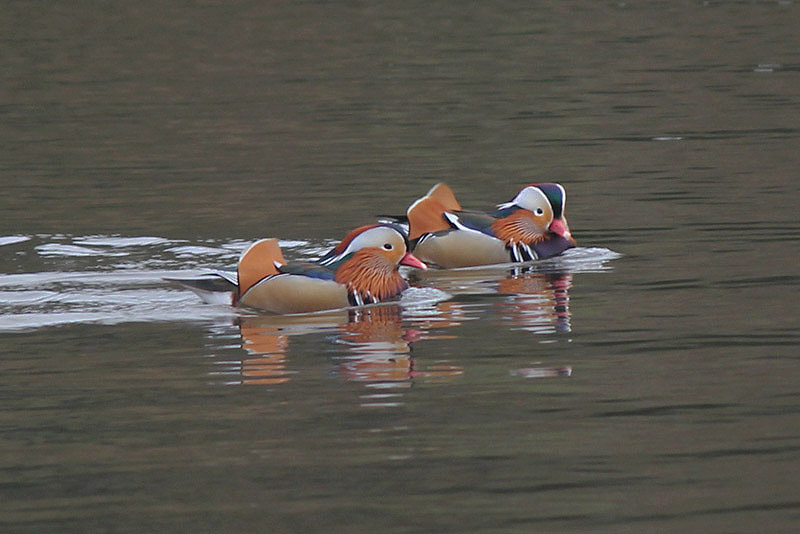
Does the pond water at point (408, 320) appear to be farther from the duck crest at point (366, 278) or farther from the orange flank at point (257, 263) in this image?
the orange flank at point (257, 263)

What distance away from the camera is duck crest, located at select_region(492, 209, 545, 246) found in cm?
1591

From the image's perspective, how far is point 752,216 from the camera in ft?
56.4

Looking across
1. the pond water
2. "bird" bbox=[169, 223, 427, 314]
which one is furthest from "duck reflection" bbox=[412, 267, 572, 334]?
"bird" bbox=[169, 223, 427, 314]

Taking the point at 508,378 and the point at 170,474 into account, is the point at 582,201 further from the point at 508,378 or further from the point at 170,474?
the point at 170,474

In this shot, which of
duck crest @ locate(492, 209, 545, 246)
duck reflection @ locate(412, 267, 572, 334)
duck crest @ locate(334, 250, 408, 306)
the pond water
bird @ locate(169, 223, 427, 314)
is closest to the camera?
the pond water

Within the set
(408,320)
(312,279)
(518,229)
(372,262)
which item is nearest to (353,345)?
(408,320)

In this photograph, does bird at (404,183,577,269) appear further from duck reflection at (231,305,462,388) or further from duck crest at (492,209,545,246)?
duck reflection at (231,305,462,388)

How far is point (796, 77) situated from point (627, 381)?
66.8 feet

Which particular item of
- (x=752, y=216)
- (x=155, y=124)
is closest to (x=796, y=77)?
(x=155, y=124)

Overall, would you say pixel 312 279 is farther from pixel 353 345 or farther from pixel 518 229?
pixel 518 229

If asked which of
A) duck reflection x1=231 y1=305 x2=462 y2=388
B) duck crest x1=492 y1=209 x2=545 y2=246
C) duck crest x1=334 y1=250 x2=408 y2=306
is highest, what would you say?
duck crest x1=492 y1=209 x2=545 y2=246


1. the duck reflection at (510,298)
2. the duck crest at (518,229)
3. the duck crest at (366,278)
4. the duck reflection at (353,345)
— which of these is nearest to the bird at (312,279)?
the duck crest at (366,278)

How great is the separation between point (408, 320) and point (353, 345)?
1.18 meters

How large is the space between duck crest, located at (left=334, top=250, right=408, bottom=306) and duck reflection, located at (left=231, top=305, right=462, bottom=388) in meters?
0.10
